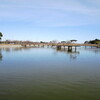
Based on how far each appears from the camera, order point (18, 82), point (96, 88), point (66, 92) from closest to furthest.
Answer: point (66, 92), point (96, 88), point (18, 82)

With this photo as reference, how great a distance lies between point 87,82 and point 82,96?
14.3 ft

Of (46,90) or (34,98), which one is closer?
(34,98)

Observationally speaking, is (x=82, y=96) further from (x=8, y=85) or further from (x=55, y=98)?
(x=8, y=85)

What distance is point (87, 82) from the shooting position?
17.0 m

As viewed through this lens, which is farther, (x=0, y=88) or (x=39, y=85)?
(x=39, y=85)

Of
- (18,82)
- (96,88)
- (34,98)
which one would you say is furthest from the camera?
(18,82)

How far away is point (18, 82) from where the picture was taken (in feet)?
53.8

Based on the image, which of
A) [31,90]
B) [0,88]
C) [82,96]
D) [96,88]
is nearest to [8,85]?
[0,88]

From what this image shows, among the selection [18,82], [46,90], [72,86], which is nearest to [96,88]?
[72,86]

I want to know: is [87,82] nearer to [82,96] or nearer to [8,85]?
[82,96]

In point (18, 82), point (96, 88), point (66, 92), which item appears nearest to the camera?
point (66, 92)

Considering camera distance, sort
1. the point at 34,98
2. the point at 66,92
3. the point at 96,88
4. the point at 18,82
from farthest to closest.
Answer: the point at 18,82
the point at 96,88
the point at 66,92
the point at 34,98

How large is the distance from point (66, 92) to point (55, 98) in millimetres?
1688

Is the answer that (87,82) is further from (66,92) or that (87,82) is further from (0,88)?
(0,88)
